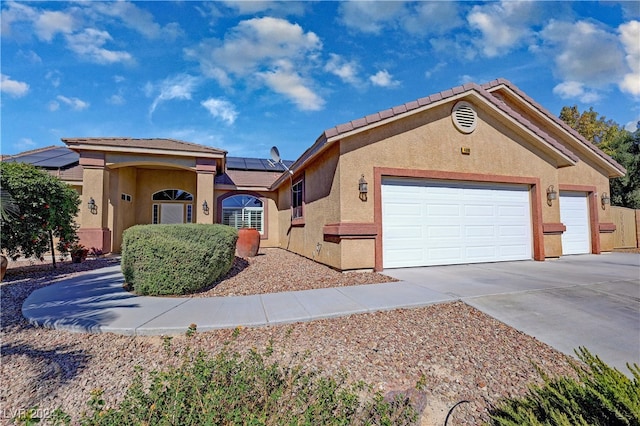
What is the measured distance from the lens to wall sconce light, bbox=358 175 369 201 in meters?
7.16

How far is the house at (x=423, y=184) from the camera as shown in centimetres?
734

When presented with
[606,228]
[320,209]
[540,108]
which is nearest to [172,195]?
[320,209]

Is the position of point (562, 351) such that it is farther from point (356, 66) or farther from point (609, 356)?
point (356, 66)

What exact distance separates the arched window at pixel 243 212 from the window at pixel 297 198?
11.0 feet

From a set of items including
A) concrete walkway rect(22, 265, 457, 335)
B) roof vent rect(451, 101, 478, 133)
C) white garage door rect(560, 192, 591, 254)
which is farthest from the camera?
white garage door rect(560, 192, 591, 254)

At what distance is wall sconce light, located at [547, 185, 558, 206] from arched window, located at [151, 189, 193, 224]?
15.2 metres

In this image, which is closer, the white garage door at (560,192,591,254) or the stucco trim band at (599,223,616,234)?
the white garage door at (560,192,591,254)

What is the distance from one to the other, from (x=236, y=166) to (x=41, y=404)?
15.5m

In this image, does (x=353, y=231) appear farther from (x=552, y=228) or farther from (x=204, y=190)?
(x=204, y=190)

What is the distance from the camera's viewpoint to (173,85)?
11.1 metres

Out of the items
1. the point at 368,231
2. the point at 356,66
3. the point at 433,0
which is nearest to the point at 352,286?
the point at 368,231

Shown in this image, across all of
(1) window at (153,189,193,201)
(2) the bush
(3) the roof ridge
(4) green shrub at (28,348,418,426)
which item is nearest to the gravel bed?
(4) green shrub at (28,348,418,426)

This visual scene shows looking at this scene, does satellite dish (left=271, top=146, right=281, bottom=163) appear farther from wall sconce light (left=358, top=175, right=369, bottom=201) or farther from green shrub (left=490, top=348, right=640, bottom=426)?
green shrub (left=490, top=348, right=640, bottom=426)

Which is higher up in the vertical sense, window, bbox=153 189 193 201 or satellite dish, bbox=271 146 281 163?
satellite dish, bbox=271 146 281 163
